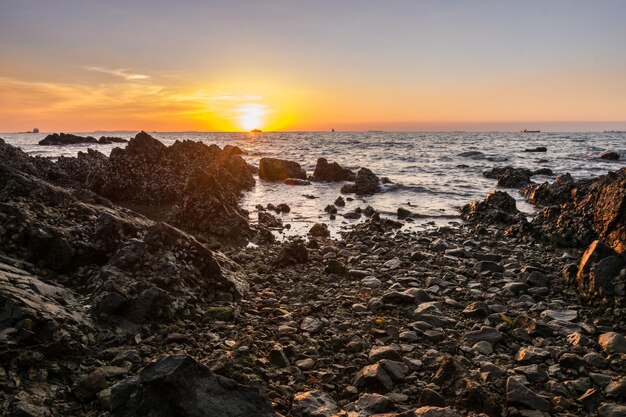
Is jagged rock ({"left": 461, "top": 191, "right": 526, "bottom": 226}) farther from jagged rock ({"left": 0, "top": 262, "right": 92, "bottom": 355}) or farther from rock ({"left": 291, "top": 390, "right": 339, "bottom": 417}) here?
jagged rock ({"left": 0, "top": 262, "right": 92, "bottom": 355})

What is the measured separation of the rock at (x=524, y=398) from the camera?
4.46m

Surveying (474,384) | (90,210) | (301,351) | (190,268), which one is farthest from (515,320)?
(90,210)

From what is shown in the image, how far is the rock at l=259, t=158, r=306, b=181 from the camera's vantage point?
30375mm

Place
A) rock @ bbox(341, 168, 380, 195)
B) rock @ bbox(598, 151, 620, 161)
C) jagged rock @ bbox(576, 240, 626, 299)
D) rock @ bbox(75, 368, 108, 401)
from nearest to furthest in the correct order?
rock @ bbox(75, 368, 108, 401) → jagged rock @ bbox(576, 240, 626, 299) → rock @ bbox(341, 168, 380, 195) → rock @ bbox(598, 151, 620, 161)

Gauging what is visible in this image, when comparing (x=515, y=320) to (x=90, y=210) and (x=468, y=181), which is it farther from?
(x=468, y=181)

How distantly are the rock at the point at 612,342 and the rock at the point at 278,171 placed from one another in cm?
2520

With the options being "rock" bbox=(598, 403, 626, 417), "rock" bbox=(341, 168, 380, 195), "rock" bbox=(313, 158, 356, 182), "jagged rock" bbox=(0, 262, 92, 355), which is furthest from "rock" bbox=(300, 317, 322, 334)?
"rock" bbox=(313, 158, 356, 182)

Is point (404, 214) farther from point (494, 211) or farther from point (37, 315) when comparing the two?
point (37, 315)

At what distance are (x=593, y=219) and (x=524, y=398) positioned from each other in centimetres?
940

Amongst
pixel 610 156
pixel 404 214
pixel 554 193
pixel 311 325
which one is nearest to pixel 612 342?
pixel 311 325

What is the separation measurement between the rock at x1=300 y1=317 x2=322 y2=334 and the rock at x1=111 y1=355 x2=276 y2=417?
246 centimetres

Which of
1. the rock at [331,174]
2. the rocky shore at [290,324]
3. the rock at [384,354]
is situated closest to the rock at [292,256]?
the rocky shore at [290,324]

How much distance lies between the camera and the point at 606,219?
1085cm

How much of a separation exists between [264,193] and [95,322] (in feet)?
60.7
